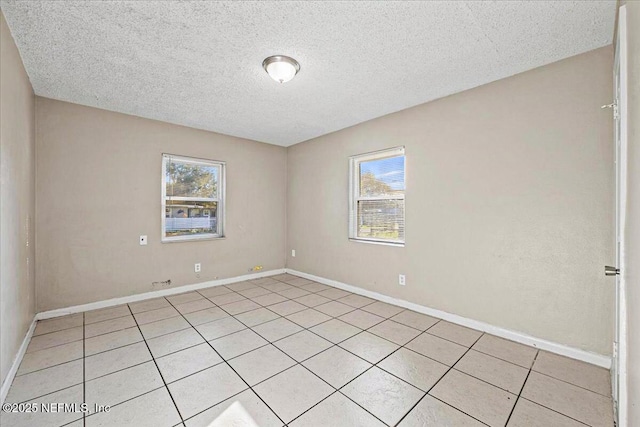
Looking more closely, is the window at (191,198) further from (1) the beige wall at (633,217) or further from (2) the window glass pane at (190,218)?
(1) the beige wall at (633,217)

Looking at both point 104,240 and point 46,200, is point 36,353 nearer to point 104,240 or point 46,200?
point 104,240

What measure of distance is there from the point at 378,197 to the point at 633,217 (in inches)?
104

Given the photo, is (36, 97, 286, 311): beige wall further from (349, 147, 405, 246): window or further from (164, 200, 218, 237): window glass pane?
(349, 147, 405, 246): window

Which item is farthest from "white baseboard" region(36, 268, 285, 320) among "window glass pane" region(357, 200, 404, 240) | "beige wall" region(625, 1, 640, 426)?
"beige wall" region(625, 1, 640, 426)

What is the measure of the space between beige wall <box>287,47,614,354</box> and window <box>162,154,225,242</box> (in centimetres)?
253

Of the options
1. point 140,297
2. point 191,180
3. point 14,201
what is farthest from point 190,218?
point 14,201


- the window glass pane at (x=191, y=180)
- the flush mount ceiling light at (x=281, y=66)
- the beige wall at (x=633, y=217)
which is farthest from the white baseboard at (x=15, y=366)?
the beige wall at (x=633, y=217)

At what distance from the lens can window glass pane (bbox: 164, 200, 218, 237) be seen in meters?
3.93

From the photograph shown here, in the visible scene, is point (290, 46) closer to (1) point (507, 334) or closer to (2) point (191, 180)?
(2) point (191, 180)

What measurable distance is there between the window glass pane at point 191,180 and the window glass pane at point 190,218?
0.48 ft

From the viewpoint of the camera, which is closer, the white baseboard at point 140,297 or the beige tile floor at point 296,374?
the beige tile floor at point 296,374

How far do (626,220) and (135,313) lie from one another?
13.8 feet

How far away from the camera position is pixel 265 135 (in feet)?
14.6

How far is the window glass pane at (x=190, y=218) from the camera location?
3.93 m
